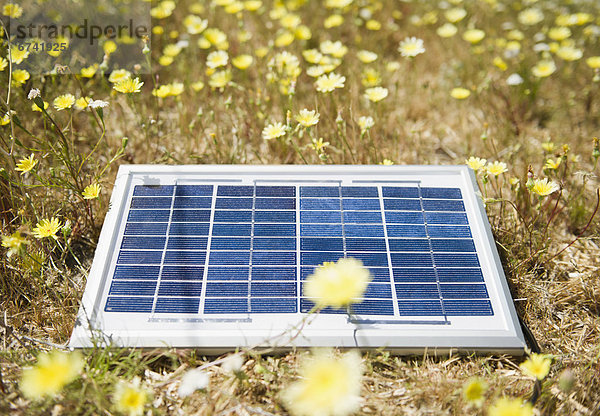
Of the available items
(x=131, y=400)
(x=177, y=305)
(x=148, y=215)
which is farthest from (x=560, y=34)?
(x=131, y=400)

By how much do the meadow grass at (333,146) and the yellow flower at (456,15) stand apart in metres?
0.02

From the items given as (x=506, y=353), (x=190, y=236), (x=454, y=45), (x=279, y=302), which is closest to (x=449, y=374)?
(x=506, y=353)

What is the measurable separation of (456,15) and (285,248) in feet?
9.58

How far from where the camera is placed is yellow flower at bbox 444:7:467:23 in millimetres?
3856

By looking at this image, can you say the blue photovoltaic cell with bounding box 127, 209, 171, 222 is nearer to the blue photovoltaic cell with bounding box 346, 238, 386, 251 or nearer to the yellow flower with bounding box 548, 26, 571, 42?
the blue photovoltaic cell with bounding box 346, 238, 386, 251

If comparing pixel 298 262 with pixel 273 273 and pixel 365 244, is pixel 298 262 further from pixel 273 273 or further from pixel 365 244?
pixel 365 244

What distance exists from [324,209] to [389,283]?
1.45ft

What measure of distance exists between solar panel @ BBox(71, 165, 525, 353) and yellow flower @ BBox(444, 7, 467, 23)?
2186 mm

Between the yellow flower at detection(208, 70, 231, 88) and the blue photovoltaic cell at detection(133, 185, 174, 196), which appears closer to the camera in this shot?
the blue photovoltaic cell at detection(133, 185, 174, 196)

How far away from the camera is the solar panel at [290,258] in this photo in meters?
1.74

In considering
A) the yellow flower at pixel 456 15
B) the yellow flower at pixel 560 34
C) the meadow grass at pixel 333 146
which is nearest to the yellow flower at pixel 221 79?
the meadow grass at pixel 333 146

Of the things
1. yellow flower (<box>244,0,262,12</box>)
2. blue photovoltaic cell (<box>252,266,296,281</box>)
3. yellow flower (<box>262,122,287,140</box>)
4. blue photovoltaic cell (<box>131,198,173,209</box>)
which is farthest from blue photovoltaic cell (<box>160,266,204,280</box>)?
yellow flower (<box>244,0,262,12</box>)

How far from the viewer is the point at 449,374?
1.85 meters

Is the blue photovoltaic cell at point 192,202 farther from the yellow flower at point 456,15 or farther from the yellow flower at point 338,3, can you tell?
the yellow flower at point 456,15
